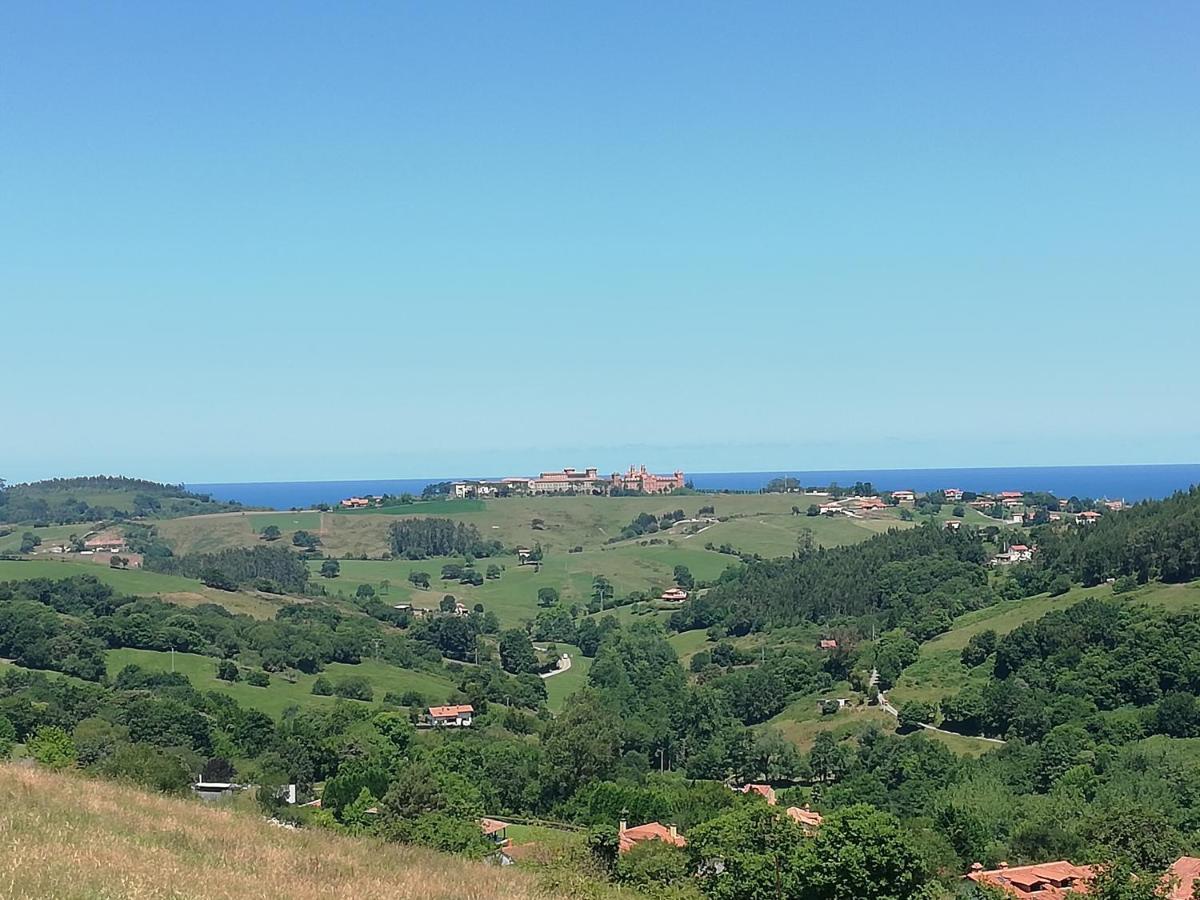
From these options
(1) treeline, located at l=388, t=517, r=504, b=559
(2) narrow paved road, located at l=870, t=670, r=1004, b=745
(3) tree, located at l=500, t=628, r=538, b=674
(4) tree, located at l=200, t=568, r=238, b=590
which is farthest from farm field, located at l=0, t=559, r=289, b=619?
(2) narrow paved road, located at l=870, t=670, r=1004, b=745

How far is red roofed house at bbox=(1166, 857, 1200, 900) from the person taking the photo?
31694 millimetres

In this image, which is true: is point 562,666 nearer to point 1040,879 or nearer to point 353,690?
point 353,690

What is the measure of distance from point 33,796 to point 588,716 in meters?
50.2

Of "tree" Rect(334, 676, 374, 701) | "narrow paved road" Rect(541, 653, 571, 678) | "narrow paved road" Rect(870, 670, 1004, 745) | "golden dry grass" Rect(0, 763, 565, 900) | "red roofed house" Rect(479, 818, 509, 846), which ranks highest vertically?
"golden dry grass" Rect(0, 763, 565, 900)

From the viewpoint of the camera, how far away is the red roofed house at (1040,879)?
35.8 meters

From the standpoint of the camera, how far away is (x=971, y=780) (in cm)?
5969

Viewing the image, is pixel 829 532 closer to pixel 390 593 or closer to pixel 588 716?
pixel 390 593

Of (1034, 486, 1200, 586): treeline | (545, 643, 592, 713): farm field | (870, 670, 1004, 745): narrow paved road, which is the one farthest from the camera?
(545, 643, 592, 713): farm field

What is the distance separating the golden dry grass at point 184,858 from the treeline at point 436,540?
16608 centimetres

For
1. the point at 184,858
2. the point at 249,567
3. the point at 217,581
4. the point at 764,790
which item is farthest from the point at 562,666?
the point at 184,858

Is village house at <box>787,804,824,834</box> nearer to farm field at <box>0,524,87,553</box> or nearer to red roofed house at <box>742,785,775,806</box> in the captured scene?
red roofed house at <box>742,785,775,806</box>

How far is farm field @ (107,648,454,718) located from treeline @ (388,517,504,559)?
3174 inches

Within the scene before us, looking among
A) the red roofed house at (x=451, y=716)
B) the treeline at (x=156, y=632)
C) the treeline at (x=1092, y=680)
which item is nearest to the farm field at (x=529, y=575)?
the treeline at (x=156, y=632)

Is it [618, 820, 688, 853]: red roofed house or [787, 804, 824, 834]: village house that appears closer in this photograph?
[618, 820, 688, 853]: red roofed house
